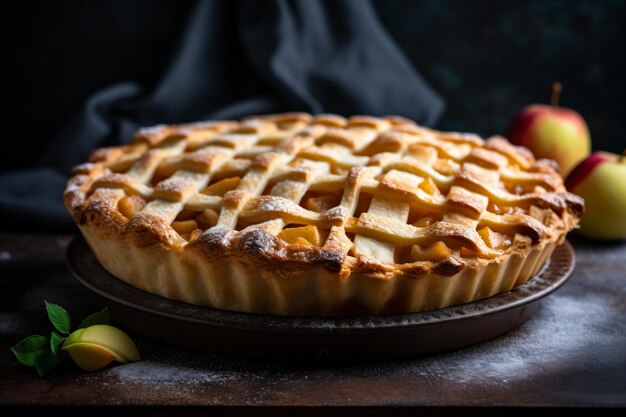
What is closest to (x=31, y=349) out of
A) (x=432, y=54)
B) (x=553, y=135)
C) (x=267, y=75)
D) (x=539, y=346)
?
(x=539, y=346)

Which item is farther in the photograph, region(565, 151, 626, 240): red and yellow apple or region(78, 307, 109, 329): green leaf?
region(565, 151, 626, 240): red and yellow apple

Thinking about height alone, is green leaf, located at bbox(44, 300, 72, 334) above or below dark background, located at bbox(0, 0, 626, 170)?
below

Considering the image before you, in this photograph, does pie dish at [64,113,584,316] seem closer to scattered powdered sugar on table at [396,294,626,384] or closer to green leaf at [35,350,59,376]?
scattered powdered sugar on table at [396,294,626,384]

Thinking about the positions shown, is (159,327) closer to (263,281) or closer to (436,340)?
(263,281)

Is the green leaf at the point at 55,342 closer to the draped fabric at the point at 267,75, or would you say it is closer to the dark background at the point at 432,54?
the draped fabric at the point at 267,75

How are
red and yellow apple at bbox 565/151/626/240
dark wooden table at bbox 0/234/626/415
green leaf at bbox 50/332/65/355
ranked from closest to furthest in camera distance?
dark wooden table at bbox 0/234/626/415, green leaf at bbox 50/332/65/355, red and yellow apple at bbox 565/151/626/240

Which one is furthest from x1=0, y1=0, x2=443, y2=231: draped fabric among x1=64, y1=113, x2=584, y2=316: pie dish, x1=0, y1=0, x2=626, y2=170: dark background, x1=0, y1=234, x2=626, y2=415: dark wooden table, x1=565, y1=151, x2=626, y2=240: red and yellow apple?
x1=0, y1=234, x2=626, y2=415: dark wooden table

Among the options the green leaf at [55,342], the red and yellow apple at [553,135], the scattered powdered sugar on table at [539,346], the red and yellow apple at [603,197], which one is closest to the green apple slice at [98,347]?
the green leaf at [55,342]
